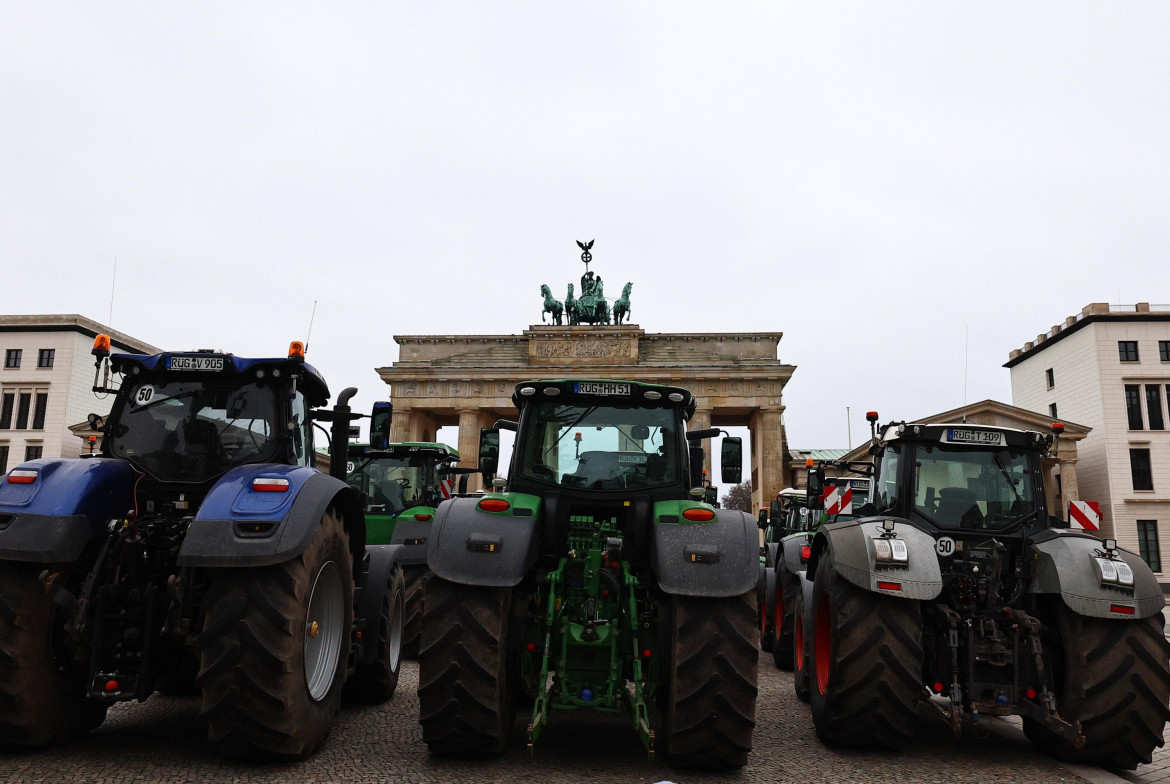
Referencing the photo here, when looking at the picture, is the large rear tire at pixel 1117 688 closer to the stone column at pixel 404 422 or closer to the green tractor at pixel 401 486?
the green tractor at pixel 401 486

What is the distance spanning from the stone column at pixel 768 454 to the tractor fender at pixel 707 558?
1777 inches

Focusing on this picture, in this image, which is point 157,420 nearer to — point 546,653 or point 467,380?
point 546,653

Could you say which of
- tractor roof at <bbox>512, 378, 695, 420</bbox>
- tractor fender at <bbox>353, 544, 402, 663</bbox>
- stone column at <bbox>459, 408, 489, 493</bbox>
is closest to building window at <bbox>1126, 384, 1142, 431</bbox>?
stone column at <bbox>459, 408, 489, 493</bbox>

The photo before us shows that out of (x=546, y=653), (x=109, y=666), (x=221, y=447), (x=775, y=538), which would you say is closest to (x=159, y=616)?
(x=109, y=666)

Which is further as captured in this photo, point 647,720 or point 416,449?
point 416,449

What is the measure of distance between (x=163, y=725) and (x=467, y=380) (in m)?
46.5

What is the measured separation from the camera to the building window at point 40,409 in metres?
48.7

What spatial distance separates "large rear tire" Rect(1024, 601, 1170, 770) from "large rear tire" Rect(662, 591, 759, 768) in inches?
92.0

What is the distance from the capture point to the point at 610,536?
550 cm

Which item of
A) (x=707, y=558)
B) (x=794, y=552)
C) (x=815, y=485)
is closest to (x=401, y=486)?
(x=794, y=552)

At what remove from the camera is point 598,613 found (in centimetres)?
498

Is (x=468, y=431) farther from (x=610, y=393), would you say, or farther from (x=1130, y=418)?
(x=610, y=393)

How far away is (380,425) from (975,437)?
464cm

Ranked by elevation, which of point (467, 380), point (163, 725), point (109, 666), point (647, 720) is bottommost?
point (163, 725)
